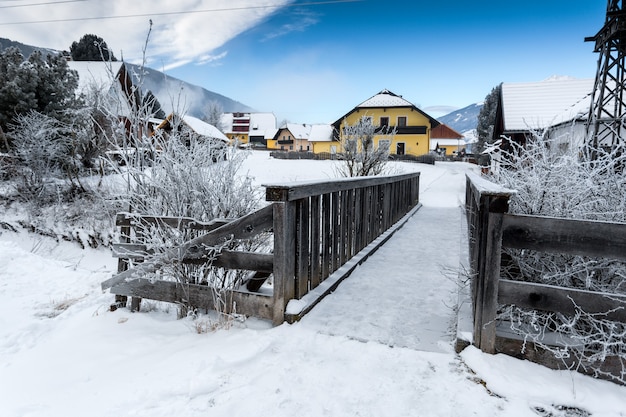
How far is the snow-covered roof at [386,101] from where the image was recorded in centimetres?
3884

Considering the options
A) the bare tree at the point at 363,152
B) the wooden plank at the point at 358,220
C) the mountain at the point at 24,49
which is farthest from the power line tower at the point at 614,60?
the mountain at the point at 24,49

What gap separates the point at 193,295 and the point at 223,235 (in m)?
0.65

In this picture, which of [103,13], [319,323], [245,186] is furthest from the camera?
[103,13]

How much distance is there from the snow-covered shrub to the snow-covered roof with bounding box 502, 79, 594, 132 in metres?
16.6

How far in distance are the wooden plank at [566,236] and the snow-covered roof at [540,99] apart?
683 inches

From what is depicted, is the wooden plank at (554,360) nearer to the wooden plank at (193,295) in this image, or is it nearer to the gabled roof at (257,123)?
the wooden plank at (193,295)

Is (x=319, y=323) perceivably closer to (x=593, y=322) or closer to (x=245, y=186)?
(x=245, y=186)

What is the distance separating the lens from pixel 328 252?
4.22 m

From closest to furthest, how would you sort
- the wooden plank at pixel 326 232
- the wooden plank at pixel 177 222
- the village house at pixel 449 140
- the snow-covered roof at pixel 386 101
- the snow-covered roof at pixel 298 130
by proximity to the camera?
the wooden plank at pixel 177 222 < the wooden plank at pixel 326 232 < the snow-covered roof at pixel 386 101 < the snow-covered roof at pixel 298 130 < the village house at pixel 449 140

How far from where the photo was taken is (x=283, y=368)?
252cm

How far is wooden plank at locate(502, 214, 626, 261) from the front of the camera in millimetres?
2303

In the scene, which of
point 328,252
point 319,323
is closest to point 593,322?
point 319,323

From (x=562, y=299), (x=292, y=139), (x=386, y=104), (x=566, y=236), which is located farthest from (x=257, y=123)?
(x=562, y=299)

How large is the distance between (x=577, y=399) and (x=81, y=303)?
466 cm
